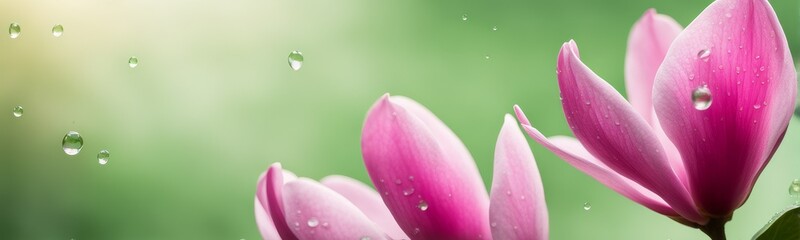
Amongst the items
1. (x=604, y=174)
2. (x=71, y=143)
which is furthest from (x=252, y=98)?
(x=604, y=174)

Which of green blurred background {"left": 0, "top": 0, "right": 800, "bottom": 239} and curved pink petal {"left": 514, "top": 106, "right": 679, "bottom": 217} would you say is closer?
curved pink petal {"left": 514, "top": 106, "right": 679, "bottom": 217}

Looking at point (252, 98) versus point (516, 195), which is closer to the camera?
point (516, 195)

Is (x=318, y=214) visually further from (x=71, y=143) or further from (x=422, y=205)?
(x=71, y=143)

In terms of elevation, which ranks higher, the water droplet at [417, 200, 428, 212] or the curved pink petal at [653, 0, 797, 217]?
the curved pink petal at [653, 0, 797, 217]

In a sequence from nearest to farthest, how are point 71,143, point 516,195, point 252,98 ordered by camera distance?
point 516,195 < point 71,143 < point 252,98

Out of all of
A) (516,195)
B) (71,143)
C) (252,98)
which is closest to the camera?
(516,195)

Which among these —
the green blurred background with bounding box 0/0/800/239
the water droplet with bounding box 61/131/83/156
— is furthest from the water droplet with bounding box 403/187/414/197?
the green blurred background with bounding box 0/0/800/239

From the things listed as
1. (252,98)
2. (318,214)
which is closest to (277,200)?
(318,214)

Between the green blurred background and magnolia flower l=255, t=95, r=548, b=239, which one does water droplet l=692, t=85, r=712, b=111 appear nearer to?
magnolia flower l=255, t=95, r=548, b=239

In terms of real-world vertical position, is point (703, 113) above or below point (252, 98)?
above

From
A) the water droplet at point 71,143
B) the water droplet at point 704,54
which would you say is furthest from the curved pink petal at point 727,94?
the water droplet at point 71,143
